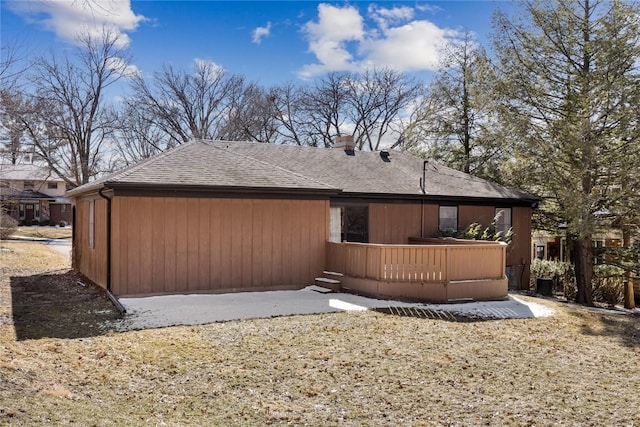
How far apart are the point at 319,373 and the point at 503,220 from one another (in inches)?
489

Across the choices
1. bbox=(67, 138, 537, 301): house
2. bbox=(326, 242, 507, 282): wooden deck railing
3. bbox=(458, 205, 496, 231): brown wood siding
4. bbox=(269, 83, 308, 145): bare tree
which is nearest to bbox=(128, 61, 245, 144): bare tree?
bbox=(269, 83, 308, 145): bare tree

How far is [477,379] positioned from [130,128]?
3310cm

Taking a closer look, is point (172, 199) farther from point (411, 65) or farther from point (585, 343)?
point (411, 65)

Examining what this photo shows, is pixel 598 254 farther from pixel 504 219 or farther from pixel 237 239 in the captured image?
pixel 237 239

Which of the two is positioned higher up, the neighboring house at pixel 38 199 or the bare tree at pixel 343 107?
the bare tree at pixel 343 107

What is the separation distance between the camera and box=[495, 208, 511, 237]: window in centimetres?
1648

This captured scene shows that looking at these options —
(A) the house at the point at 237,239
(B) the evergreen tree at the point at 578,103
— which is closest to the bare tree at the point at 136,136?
(A) the house at the point at 237,239

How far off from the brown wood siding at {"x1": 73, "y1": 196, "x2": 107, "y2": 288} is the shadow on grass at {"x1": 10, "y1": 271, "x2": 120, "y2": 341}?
0.38 m

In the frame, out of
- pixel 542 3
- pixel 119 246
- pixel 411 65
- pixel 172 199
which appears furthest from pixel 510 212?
pixel 411 65

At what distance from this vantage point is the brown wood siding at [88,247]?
10969 millimetres

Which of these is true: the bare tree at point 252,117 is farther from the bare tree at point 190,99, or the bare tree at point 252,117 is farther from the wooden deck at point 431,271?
the wooden deck at point 431,271

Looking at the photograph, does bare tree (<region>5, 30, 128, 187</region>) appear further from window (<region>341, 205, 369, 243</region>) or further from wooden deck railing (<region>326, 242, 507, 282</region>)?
wooden deck railing (<region>326, 242, 507, 282</region>)

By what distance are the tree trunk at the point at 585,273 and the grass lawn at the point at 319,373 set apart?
6418 millimetres

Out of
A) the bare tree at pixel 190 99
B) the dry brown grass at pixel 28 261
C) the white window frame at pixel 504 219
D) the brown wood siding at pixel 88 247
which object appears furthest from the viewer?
the bare tree at pixel 190 99
